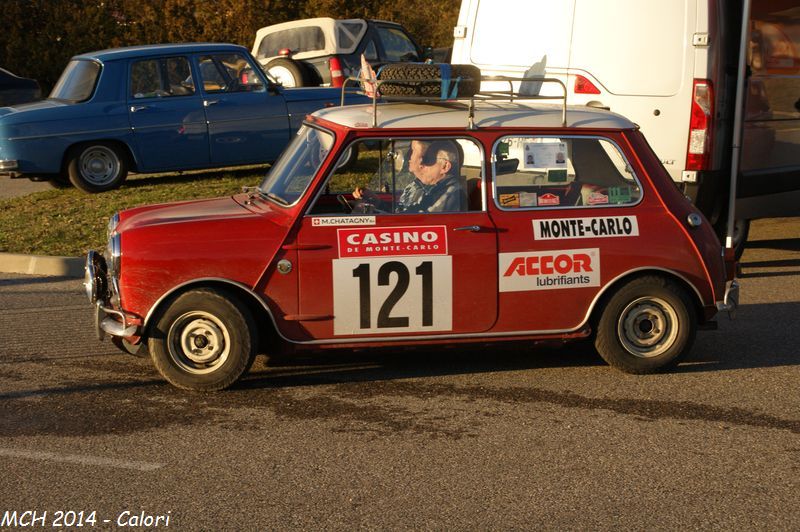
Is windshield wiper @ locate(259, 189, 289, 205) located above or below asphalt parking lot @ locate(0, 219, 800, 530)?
above

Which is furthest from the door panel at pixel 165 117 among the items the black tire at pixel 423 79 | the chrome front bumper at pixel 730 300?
the chrome front bumper at pixel 730 300

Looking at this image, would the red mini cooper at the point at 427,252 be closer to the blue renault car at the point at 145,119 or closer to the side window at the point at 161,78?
the blue renault car at the point at 145,119

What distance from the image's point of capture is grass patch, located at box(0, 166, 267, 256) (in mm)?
11039

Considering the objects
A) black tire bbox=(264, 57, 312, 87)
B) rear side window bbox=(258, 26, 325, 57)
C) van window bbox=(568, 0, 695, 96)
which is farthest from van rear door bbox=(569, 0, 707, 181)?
rear side window bbox=(258, 26, 325, 57)

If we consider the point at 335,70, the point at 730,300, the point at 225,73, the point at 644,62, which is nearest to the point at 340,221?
the point at 730,300

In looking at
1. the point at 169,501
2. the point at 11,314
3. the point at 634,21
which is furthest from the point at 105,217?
the point at 169,501

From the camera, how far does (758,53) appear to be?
33.1 feet

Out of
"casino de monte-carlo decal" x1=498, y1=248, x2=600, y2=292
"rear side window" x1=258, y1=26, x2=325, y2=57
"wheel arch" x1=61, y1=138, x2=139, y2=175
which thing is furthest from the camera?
"rear side window" x1=258, y1=26, x2=325, y2=57

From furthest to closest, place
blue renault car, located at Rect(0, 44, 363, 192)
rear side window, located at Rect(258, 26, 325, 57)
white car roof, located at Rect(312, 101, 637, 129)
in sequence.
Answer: rear side window, located at Rect(258, 26, 325, 57) < blue renault car, located at Rect(0, 44, 363, 192) < white car roof, located at Rect(312, 101, 637, 129)

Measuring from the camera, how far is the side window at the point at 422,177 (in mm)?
6762

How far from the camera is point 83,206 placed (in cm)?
1279

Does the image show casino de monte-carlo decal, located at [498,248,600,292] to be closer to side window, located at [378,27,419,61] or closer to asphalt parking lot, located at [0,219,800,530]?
asphalt parking lot, located at [0,219,800,530]

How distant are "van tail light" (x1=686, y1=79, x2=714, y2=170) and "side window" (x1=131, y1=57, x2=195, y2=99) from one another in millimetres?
6773

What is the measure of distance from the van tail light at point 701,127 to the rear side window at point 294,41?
1049cm
